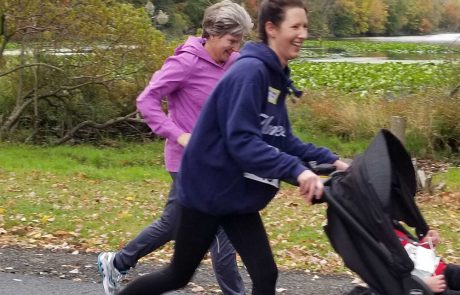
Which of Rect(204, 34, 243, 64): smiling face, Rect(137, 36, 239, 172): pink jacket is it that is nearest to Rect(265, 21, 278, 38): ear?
Rect(204, 34, 243, 64): smiling face

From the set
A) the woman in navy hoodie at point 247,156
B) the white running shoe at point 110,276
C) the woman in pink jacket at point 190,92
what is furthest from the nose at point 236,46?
the white running shoe at point 110,276

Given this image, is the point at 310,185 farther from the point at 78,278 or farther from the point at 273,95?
the point at 78,278

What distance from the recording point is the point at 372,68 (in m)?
30.3

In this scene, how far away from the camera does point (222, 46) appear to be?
15.5ft

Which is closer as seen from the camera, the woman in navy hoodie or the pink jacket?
the woman in navy hoodie

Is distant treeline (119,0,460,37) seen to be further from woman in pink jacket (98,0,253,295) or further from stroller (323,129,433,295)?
Result: stroller (323,129,433,295)

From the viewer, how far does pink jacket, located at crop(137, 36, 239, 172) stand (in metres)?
4.74

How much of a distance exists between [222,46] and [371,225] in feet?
5.62

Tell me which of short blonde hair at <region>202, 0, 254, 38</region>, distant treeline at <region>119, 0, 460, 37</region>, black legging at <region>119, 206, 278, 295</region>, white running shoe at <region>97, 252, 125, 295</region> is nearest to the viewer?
black legging at <region>119, 206, 278, 295</region>

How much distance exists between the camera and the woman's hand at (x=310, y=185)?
3.53 metres

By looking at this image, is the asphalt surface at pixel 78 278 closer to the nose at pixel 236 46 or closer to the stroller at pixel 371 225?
the nose at pixel 236 46

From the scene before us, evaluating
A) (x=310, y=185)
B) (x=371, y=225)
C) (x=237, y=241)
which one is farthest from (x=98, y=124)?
(x=371, y=225)

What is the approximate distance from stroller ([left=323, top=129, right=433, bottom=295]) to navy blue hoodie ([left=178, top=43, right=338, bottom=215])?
0.23 metres

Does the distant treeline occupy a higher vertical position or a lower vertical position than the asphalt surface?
lower
